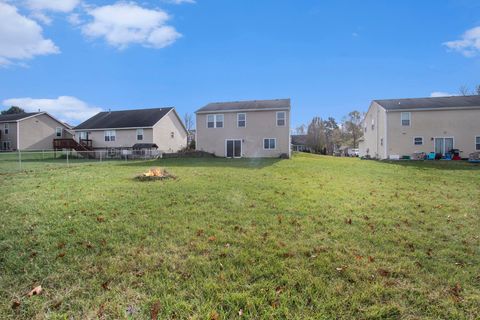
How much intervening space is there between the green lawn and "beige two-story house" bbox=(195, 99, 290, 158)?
1819 centimetres

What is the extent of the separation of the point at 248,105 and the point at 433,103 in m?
17.3

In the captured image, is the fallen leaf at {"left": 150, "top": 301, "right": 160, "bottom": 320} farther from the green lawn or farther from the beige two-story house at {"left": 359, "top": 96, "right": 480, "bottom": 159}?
the beige two-story house at {"left": 359, "top": 96, "right": 480, "bottom": 159}

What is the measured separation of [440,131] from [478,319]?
26.8 meters

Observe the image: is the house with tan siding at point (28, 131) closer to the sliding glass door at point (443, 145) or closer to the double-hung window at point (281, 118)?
the double-hung window at point (281, 118)

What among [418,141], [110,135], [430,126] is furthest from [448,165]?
[110,135]

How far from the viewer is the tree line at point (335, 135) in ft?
173

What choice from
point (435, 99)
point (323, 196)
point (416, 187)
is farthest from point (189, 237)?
point (435, 99)

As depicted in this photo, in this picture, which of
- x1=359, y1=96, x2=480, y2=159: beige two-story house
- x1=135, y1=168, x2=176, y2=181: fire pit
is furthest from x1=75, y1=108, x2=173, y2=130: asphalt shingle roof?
x1=359, y1=96, x2=480, y2=159: beige two-story house

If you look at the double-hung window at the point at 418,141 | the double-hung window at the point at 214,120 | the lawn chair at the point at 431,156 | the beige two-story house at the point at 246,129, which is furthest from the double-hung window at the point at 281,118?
the lawn chair at the point at 431,156

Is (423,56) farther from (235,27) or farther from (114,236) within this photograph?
(114,236)

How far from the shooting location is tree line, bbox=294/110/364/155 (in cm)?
5259

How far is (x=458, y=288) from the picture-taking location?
2.99 m

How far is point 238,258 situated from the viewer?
3613mm

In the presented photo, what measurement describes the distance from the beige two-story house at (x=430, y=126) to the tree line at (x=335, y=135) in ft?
83.8
